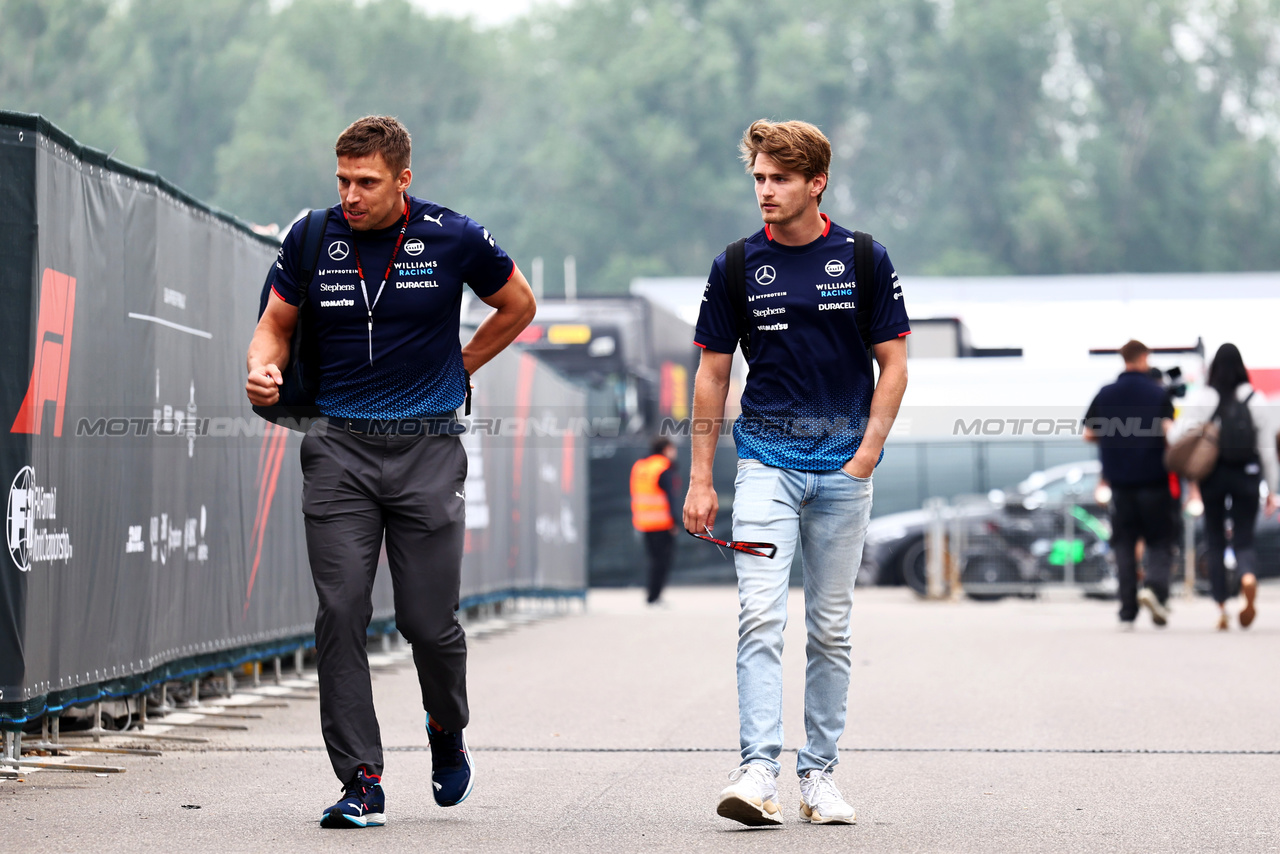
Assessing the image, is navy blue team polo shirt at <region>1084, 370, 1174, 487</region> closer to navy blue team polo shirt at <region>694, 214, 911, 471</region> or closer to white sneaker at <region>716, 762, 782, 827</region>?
navy blue team polo shirt at <region>694, 214, 911, 471</region>

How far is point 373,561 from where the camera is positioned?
553 cm

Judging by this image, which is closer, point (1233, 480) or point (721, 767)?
point (721, 767)

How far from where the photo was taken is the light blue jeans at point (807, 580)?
5441 mm

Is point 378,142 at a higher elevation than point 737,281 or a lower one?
higher

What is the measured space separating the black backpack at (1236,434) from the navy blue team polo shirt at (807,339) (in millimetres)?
9160

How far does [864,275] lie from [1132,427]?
937 centimetres

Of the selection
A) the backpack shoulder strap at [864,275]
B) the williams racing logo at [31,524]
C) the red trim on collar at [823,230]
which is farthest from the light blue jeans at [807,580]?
the williams racing logo at [31,524]

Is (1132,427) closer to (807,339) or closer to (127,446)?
(127,446)

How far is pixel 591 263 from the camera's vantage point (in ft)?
226

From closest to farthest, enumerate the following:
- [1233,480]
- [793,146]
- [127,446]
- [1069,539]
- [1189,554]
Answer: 1. [793,146]
2. [127,446]
3. [1233,480]
4. [1069,539]
5. [1189,554]

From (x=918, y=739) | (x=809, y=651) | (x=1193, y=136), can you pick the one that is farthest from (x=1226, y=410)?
(x=1193, y=136)

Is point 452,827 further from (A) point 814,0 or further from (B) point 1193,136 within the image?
(A) point 814,0

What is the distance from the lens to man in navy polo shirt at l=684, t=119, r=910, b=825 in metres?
5.48

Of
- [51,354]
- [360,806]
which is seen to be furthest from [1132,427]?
[360,806]
